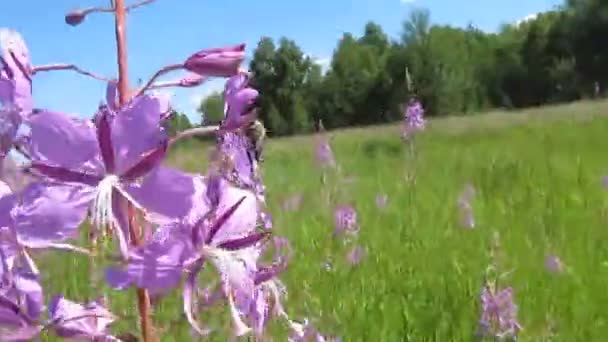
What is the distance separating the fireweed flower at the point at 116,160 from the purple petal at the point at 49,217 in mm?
16

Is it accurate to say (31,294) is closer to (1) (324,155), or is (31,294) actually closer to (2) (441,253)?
(2) (441,253)

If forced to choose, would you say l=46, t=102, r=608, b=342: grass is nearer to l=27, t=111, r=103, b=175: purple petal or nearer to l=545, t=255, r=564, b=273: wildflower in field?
l=545, t=255, r=564, b=273: wildflower in field

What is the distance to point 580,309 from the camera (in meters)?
4.86

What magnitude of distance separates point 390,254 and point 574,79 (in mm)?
47421

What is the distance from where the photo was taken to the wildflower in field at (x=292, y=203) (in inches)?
344

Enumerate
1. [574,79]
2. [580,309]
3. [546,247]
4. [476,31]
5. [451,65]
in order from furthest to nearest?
[476,31] < [451,65] < [574,79] < [546,247] < [580,309]

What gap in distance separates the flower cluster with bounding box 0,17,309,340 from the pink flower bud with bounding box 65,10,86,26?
8 cm

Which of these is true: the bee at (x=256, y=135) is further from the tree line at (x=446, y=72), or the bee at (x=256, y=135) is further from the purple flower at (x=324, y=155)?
the tree line at (x=446, y=72)

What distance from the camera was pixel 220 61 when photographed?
52.4 inches

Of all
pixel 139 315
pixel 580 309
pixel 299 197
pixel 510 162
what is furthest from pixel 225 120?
pixel 510 162

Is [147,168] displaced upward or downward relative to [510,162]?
upward

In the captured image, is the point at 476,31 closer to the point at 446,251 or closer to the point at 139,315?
the point at 446,251

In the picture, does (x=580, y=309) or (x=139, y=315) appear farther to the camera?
(x=580, y=309)

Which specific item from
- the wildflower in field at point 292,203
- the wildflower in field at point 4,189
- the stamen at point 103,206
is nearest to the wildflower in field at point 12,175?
the wildflower in field at point 4,189
